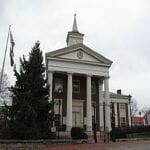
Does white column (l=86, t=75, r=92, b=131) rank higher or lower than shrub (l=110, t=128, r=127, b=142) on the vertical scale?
higher

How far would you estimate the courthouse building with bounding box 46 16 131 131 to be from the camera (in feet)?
130

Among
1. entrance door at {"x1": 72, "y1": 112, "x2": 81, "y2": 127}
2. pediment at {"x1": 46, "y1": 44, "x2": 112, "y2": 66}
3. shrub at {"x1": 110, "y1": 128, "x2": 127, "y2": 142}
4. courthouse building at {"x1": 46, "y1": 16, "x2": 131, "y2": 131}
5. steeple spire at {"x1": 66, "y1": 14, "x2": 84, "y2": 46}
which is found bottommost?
shrub at {"x1": 110, "y1": 128, "x2": 127, "y2": 142}

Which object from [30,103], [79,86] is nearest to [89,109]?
[79,86]

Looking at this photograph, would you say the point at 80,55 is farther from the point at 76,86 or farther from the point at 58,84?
the point at 58,84

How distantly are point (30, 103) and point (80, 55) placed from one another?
689 inches

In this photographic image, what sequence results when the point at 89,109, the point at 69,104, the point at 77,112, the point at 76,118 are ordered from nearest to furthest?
1. the point at 69,104
2. the point at 89,109
3. the point at 76,118
4. the point at 77,112

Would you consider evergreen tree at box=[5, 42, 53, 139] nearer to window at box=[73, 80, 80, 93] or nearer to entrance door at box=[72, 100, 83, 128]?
entrance door at box=[72, 100, 83, 128]

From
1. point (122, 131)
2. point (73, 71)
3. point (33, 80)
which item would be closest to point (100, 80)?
point (73, 71)

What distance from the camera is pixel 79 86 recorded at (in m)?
43.1

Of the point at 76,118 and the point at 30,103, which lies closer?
the point at 30,103

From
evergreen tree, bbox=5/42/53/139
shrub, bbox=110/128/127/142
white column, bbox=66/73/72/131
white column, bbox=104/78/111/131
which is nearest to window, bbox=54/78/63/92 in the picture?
white column, bbox=66/73/72/131

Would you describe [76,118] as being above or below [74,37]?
below

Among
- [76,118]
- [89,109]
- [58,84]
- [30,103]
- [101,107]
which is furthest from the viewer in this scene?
[101,107]

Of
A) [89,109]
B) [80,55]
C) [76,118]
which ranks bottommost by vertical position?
[76,118]
